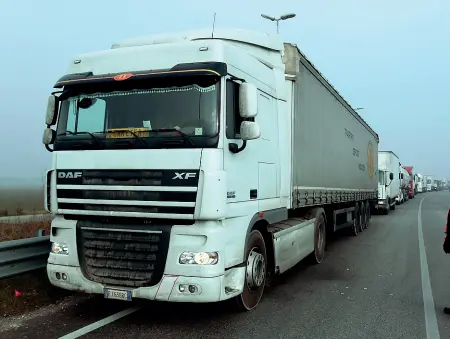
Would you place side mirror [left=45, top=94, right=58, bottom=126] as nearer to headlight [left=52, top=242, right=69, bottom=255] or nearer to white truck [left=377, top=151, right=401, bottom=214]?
headlight [left=52, top=242, right=69, bottom=255]

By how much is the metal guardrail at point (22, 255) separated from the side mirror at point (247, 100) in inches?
132

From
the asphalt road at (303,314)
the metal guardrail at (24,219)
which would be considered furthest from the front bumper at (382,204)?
the metal guardrail at (24,219)

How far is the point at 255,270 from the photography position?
18.2 feet

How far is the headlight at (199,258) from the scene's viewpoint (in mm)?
4605

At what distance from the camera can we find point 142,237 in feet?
15.7

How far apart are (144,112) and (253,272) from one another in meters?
2.37

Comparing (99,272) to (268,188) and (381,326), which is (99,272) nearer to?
(268,188)

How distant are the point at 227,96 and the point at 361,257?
6.65 metres

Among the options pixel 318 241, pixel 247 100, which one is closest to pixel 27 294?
pixel 247 100

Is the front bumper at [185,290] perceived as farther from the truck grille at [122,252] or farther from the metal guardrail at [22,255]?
the metal guardrail at [22,255]

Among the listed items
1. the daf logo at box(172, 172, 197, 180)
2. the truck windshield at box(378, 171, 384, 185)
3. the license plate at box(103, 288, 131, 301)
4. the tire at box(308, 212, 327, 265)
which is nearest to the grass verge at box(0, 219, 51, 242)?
the license plate at box(103, 288, 131, 301)

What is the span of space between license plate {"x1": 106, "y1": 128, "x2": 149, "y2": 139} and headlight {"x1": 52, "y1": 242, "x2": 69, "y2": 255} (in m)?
1.38

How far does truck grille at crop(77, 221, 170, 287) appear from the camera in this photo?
186 inches

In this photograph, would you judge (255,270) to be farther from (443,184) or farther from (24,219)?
(443,184)
